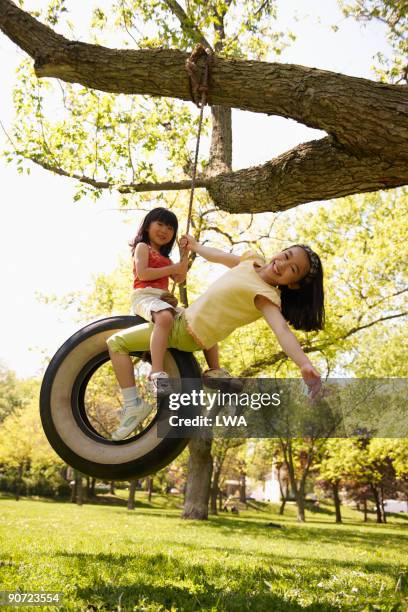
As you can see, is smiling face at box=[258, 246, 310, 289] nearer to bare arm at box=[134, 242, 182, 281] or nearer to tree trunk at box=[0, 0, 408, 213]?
bare arm at box=[134, 242, 182, 281]

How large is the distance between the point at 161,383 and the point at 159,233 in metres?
1.01

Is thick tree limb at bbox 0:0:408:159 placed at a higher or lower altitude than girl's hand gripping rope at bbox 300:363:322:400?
higher

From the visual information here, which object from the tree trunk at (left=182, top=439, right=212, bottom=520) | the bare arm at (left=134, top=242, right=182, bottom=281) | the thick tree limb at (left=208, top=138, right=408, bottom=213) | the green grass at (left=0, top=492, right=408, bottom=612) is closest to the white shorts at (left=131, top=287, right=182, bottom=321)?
the bare arm at (left=134, top=242, right=182, bottom=281)

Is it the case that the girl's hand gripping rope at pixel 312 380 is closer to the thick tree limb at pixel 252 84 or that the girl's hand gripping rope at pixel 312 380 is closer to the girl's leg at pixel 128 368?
the girl's leg at pixel 128 368

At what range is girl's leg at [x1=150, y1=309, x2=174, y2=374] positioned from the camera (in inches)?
130

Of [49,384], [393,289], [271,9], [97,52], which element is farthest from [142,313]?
[393,289]

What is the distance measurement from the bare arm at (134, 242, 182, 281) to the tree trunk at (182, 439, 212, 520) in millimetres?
14038

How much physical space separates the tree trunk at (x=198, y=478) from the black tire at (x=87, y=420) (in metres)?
13.8

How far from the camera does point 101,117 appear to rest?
9992mm

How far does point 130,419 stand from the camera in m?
3.44

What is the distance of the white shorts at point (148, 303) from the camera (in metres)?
3.40

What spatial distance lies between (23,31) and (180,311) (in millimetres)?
2945

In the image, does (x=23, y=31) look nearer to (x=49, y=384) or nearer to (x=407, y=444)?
(x=49, y=384)

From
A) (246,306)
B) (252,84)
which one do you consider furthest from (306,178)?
(246,306)
